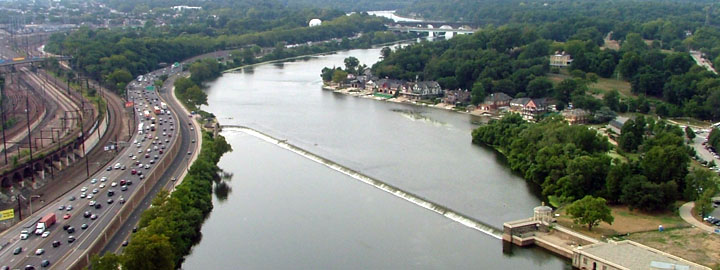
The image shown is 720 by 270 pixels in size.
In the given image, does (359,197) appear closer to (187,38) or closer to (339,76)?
(339,76)

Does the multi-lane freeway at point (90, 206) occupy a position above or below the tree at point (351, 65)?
below

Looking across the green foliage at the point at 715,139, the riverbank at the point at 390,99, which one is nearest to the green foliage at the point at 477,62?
the riverbank at the point at 390,99

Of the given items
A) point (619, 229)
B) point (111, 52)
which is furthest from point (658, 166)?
point (111, 52)

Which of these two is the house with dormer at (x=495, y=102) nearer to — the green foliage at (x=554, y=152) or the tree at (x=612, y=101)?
the tree at (x=612, y=101)

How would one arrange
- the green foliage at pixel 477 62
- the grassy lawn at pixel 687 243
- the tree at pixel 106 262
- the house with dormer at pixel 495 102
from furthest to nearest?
the green foliage at pixel 477 62, the house with dormer at pixel 495 102, the grassy lawn at pixel 687 243, the tree at pixel 106 262

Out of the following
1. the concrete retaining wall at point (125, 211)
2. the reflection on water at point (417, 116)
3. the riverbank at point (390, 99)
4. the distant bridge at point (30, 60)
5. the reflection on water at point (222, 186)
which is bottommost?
the reflection on water at point (222, 186)

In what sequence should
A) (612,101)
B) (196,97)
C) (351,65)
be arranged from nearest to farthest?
(612,101)
(196,97)
(351,65)

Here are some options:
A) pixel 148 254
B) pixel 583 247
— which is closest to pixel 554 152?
pixel 583 247
